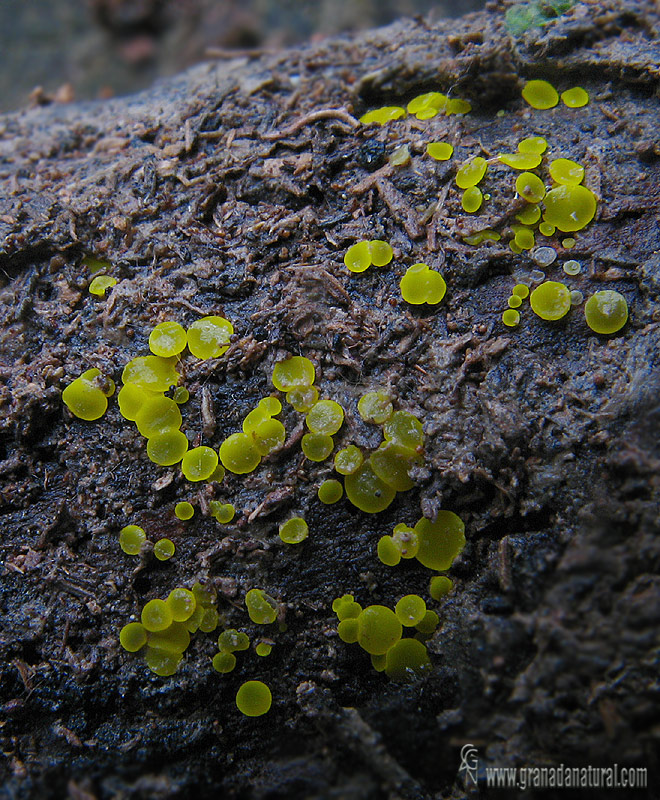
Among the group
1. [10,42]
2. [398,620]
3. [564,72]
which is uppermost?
[10,42]

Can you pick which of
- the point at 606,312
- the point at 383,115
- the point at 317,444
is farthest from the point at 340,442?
the point at 383,115

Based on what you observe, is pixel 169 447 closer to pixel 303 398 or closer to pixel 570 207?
pixel 303 398

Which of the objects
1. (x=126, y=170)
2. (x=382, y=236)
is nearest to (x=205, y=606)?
(x=382, y=236)

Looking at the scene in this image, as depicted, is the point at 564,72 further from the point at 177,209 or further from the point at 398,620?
the point at 398,620

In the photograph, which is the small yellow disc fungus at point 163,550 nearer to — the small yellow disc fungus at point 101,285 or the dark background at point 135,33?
the small yellow disc fungus at point 101,285

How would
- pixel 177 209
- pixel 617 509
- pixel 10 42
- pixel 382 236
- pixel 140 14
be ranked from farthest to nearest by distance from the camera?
pixel 140 14, pixel 10 42, pixel 177 209, pixel 382 236, pixel 617 509
